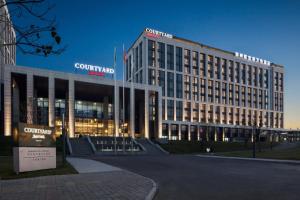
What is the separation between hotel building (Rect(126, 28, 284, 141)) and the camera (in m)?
94.7

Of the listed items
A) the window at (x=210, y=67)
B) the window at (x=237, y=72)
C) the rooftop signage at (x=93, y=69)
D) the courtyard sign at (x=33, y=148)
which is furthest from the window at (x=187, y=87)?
the courtyard sign at (x=33, y=148)

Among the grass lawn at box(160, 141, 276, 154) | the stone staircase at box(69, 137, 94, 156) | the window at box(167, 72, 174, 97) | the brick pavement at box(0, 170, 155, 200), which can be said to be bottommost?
the grass lawn at box(160, 141, 276, 154)

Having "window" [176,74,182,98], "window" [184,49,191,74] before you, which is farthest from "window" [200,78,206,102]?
"window" [176,74,182,98]

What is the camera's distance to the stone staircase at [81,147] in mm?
44719

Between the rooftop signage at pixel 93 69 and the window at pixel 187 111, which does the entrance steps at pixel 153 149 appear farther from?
the window at pixel 187 111

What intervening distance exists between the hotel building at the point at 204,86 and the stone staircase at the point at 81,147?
39.3 meters

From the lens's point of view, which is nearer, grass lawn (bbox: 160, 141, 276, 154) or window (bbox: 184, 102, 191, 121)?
grass lawn (bbox: 160, 141, 276, 154)

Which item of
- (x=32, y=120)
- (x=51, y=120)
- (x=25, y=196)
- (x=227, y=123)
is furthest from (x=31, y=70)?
(x=227, y=123)

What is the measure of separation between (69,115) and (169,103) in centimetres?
4133

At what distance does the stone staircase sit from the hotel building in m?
39.3

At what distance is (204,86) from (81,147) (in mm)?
67285

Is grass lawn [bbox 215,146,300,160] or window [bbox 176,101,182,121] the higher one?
window [bbox 176,101,182,121]

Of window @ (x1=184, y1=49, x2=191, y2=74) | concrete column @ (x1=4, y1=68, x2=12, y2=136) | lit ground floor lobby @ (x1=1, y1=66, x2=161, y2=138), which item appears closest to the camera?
concrete column @ (x1=4, y1=68, x2=12, y2=136)

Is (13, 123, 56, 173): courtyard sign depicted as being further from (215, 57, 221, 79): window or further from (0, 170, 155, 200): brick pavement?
(215, 57, 221, 79): window
